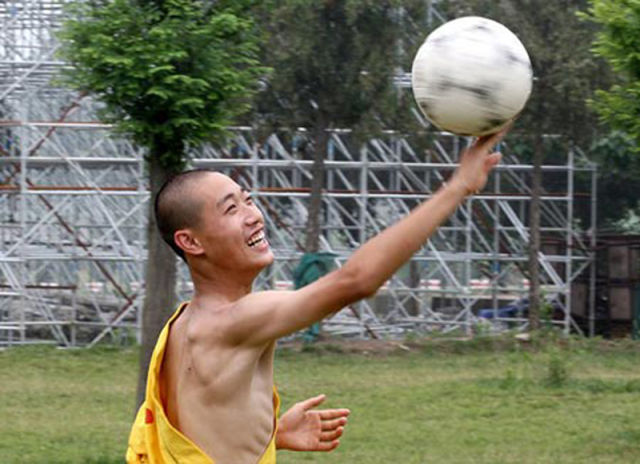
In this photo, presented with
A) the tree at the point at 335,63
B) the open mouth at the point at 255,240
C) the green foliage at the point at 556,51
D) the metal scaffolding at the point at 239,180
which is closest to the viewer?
the open mouth at the point at 255,240

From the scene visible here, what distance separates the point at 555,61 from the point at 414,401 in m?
7.55

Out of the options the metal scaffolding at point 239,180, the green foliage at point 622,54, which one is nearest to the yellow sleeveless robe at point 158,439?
the green foliage at point 622,54

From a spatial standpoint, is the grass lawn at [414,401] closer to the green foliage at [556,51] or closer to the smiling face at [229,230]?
the green foliage at [556,51]

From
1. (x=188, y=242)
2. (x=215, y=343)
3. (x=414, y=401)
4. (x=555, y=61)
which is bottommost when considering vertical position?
(x=414, y=401)

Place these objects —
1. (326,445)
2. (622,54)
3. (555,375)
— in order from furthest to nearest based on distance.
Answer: (555,375)
(622,54)
(326,445)

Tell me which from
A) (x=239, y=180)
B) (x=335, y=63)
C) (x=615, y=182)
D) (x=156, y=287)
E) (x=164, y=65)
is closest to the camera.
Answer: (x=164, y=65)

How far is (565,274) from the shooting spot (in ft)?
80.0

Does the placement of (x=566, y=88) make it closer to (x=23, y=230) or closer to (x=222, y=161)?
(x=222, y=161)

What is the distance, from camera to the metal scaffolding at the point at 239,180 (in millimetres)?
20078

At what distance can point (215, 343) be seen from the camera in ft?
11.0

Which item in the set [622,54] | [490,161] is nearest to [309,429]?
[490,161]

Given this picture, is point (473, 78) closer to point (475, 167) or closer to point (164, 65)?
point (475, 167)

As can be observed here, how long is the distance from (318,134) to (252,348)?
16553 millimetres

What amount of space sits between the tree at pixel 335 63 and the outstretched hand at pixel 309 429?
15025 mm
